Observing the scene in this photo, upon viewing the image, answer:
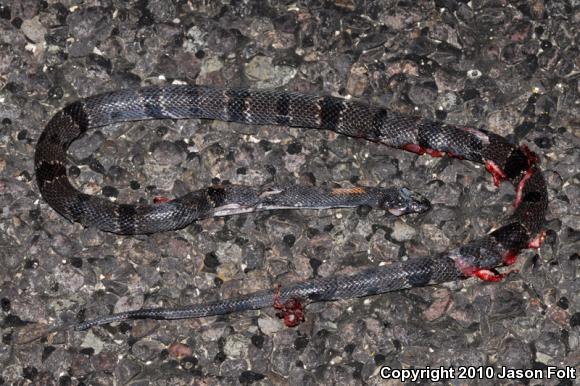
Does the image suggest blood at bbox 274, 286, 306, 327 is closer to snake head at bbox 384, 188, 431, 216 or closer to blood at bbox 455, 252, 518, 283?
snake head at bbox 384, 188, 431, 216

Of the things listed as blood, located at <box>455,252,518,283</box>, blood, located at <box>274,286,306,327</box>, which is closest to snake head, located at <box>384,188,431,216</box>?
blood, located at <box>455,252,518,283</box>

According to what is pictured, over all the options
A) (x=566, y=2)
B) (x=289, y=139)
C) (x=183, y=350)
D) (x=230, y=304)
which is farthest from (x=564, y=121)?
(x=183, y=350)

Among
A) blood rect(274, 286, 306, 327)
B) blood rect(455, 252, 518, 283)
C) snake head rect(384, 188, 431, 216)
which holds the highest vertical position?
snake head rect(384, 188, 431, 216)

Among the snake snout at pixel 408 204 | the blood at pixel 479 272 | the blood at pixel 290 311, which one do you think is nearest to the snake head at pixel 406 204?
the snake snout at pixel 408 204

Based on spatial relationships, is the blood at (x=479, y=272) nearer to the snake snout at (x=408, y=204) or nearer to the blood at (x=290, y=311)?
the snake snout at (x=408, y=204)

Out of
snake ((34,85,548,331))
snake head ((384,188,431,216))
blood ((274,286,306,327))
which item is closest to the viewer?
blood ((274,286,306,327))

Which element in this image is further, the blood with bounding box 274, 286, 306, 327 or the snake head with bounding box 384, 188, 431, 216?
the snake head with bounding box 384, 188, 431, 216

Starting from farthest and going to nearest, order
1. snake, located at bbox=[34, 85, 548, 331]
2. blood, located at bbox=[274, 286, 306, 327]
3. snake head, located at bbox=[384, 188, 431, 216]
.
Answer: snake head, located at bbox=[384, 188, 431, 216], snake, located at bbox=[34, 85, 548, 331], blood, located at bbox=[274, 286, 306, 327]
